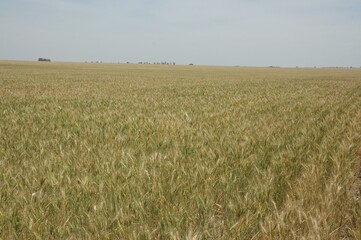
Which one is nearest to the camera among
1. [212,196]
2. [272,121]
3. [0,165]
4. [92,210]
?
[92,210]

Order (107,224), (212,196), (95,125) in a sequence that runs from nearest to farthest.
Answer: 1. (107,224)
2. (212,196)
3. (95,125)

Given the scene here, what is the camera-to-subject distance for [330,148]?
5.05 m

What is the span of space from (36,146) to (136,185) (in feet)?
8.27

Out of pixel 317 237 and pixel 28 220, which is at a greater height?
pixel 317 237

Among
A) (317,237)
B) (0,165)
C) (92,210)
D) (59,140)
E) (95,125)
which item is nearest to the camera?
(317,237)

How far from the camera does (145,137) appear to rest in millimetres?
5617

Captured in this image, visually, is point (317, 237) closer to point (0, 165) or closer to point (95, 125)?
point (0, 165)

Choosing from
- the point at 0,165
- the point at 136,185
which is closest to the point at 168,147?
the point at 136,185

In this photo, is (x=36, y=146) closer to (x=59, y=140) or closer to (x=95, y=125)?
(x=59, y=140)

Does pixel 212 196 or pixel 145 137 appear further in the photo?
pixel 145 137

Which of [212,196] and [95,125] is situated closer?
[212,196]

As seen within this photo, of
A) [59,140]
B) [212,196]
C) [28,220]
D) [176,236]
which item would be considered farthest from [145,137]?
[176,236]

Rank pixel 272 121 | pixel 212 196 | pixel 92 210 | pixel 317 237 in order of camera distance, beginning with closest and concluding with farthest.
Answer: pixel 317 237, pixel 92 210, pixel 212 196, pixel 272 121

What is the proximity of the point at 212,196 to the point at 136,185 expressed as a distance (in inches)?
30.2
